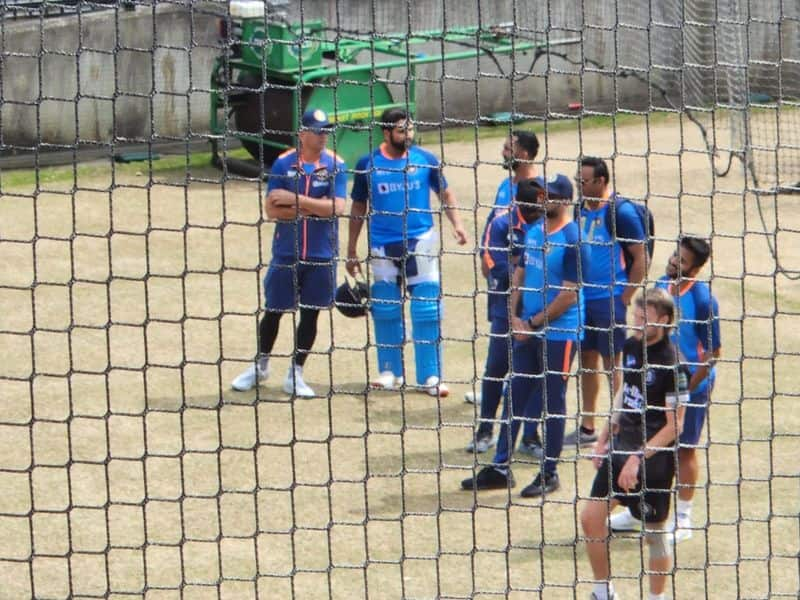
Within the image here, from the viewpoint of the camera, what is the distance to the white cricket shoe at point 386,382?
373 inches

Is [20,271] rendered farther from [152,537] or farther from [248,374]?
[152,537]

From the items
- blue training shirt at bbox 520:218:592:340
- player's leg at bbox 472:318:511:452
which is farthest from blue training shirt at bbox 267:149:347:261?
blue training shirt at bbox 520:218:592:340

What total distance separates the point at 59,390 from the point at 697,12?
7.15 metres

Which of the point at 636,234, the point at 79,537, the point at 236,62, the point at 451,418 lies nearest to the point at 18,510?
the point at 79,537

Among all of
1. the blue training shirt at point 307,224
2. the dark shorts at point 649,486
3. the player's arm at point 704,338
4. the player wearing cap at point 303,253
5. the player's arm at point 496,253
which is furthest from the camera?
the blue training shirt at point 307,224

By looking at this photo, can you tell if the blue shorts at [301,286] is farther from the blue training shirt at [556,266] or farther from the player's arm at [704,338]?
the player's arm at [704,338]

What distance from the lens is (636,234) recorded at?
8.22 metres

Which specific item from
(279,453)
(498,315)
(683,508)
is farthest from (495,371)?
(683,508)

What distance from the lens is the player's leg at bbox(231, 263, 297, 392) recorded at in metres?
9.20

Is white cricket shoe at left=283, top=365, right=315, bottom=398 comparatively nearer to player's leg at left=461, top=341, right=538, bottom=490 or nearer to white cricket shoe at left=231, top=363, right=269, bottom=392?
white cricket shoe at left=231, top=363, right=269, bottom=392

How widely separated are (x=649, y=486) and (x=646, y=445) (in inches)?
10.8

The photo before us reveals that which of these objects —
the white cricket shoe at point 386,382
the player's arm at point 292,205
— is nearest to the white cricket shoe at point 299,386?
the white cricket shoe at point 386,382

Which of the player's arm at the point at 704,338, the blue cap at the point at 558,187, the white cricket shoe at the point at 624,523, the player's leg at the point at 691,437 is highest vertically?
the blue cap at the point at 558,187

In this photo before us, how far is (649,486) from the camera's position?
22.0ft
